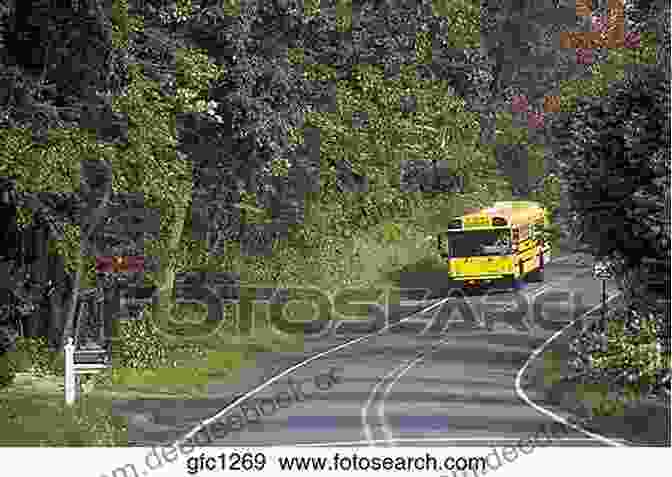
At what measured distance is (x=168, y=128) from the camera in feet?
95.1

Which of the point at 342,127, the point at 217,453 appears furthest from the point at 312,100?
the point at 217,453

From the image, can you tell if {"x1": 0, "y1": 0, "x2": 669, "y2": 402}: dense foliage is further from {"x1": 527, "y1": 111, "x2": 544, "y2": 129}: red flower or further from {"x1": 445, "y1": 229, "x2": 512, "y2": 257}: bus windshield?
{"x1": 445, "y1": 229, "x2": 512, "y2": 257}: bus windshield

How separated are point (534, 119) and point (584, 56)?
1882mm

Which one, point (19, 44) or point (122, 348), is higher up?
point (19, 44)

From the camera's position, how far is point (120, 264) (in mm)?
31453

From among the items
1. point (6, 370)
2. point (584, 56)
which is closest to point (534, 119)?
point (584, 56)

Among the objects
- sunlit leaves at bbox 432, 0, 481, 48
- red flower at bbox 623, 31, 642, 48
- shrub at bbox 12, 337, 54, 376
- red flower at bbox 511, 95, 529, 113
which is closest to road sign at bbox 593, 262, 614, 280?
red flower at bbox 511, 95, 529, 113

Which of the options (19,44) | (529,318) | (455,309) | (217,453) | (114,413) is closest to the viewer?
(217,453)

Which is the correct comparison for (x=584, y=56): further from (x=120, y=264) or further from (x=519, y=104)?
(x=120, y=264)

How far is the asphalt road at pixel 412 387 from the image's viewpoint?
24172 mm

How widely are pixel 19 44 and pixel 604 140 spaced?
37.1 ft

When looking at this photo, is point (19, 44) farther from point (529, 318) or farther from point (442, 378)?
point (529, 318)

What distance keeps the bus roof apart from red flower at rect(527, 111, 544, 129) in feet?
5.49

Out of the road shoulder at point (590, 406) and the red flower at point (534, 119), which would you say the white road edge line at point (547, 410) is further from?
the red flower at point (534, 119)
